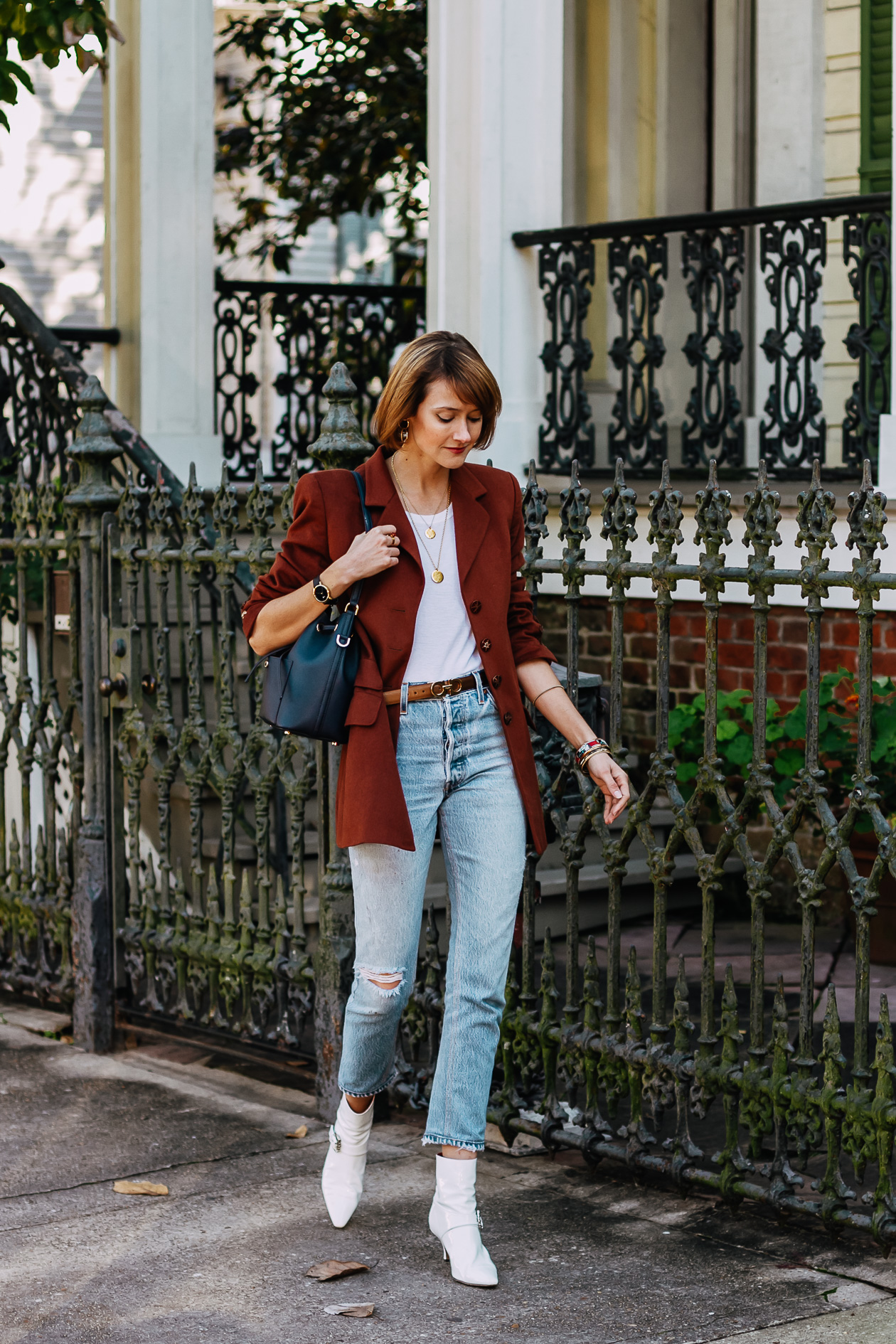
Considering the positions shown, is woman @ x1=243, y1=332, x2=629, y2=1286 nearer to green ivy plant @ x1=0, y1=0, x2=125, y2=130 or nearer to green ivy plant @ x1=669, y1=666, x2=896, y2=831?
green ivy plant @ x1=669, y1=666, x2=896, y2=831

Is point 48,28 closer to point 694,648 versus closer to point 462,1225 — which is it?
point 694,648

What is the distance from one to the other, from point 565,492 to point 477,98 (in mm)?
4547

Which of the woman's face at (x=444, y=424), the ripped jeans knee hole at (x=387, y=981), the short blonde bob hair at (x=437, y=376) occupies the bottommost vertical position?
the ripped jeans knee hole at (x=387, y=981)

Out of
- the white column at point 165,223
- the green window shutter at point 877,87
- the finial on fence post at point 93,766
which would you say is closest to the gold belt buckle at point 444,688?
the finial on fence post at point 93,766

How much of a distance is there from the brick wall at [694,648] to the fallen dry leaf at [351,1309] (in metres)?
3.91

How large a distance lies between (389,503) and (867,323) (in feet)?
14.1

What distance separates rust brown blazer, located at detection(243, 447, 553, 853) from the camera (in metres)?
3.73

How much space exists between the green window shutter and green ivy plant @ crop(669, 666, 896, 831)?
2.85m

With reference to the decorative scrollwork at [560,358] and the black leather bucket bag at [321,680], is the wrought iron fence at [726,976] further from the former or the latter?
the decorative scrollwork at [560,358]

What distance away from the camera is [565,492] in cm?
449

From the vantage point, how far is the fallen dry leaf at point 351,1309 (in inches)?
144

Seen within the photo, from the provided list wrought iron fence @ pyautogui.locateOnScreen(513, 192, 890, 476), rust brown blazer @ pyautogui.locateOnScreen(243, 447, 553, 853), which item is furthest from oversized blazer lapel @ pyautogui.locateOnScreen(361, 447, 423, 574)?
wrought iron fence @ pyautogui.locateOnScreen(513, 192, 890, 476)

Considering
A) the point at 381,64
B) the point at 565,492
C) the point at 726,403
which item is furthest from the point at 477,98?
the point at 565,492

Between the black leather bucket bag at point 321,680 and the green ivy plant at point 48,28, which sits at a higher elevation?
the green ivy plant at point 48,28
